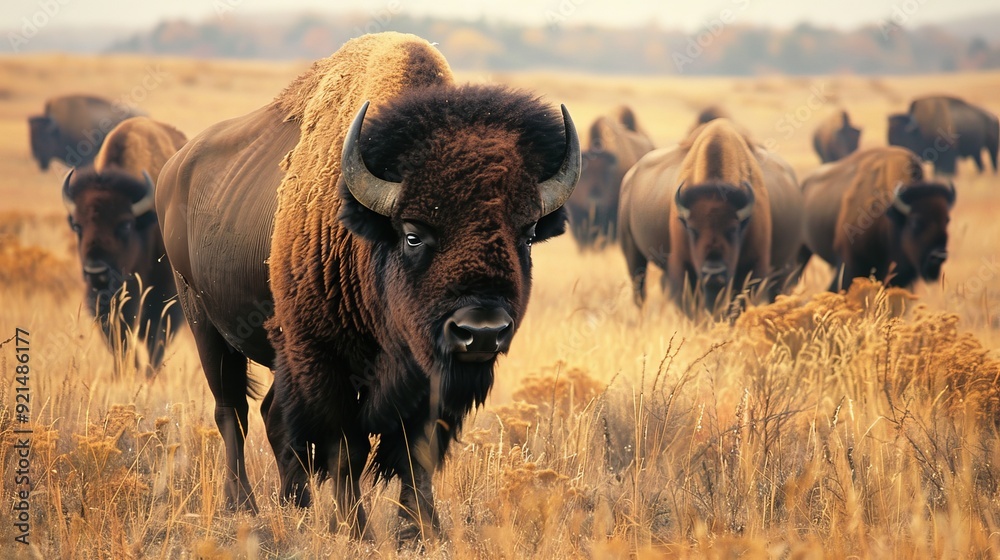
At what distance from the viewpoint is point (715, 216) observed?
10.7 meters

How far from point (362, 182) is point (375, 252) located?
36 centimetres

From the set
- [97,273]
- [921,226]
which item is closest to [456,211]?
[97,273]

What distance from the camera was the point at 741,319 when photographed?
26.1 ft

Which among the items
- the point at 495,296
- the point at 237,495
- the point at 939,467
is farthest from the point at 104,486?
the point at 939,467

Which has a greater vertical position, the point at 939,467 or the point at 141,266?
the point at 939,467

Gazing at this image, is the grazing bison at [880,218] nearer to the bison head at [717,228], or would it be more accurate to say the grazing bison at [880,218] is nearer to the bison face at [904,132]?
the bison head at [717,228]

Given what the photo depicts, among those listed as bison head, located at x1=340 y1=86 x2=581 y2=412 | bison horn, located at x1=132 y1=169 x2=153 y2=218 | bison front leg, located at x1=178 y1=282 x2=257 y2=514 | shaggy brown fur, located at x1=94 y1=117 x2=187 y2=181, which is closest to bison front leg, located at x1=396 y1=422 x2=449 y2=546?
bison head, located at x1=340 y1=86 x2=581 y2=412

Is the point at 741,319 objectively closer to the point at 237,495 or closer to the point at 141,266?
the point at 237,495

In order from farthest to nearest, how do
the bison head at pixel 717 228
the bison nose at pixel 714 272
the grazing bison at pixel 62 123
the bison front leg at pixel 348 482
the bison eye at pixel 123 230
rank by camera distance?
1. the grazing bison at pixel 62 123
2. the bison head at pixel 717 228
3. the bison nose at pixel 714 272
4. the bison eye at pixel 123 230
5. the bison front leg at pixel 348 482

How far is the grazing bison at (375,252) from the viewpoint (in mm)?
4188

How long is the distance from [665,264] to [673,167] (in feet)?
3.93

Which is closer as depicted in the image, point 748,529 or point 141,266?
point 748,529

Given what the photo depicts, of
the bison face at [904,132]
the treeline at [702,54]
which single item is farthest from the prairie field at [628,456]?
the treeline at [702,54]

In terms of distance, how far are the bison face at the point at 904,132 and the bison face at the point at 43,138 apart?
25221 millimetres
